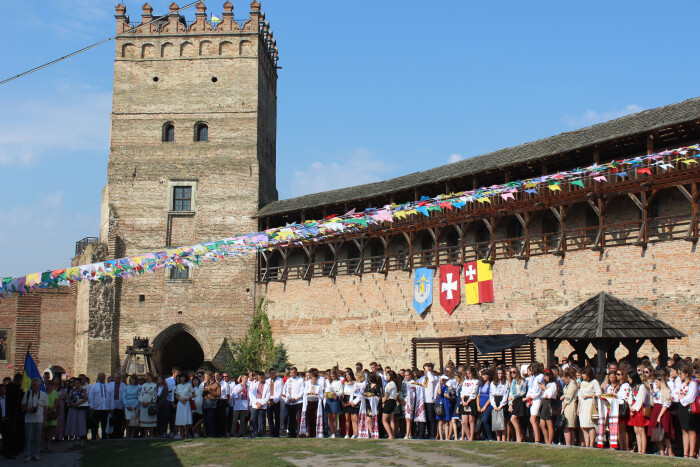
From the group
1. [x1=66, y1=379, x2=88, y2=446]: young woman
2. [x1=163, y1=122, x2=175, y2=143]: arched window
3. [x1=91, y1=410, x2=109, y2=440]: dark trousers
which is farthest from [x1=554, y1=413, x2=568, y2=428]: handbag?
[x1=163, y1=122, x2=175, y2=143]: arched window

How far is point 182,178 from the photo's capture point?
3356 centimetres

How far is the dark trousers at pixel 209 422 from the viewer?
15492 millimetres

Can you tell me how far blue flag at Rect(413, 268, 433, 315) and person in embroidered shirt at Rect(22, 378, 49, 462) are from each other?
49.0 feet

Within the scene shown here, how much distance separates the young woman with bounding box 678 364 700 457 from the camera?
35.1ft

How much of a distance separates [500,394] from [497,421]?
1.57 feet

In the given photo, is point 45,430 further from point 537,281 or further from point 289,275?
point 289,275

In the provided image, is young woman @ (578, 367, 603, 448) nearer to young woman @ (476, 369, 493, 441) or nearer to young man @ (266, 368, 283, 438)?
young woman @ (476, 369, 493, 441)

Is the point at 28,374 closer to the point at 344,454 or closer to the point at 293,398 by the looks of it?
the point at 293,398

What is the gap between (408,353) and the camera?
85.1 ft

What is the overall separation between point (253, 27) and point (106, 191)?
33.5ft

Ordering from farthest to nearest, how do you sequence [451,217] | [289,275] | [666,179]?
[289,275]
[451,217]
[666,179]

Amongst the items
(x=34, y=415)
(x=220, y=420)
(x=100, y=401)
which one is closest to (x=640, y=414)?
(x=220, y=420)

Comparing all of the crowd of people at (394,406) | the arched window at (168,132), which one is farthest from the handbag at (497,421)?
the arched window at (168,132)

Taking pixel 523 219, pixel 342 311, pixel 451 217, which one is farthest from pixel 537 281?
pixel 342 311
